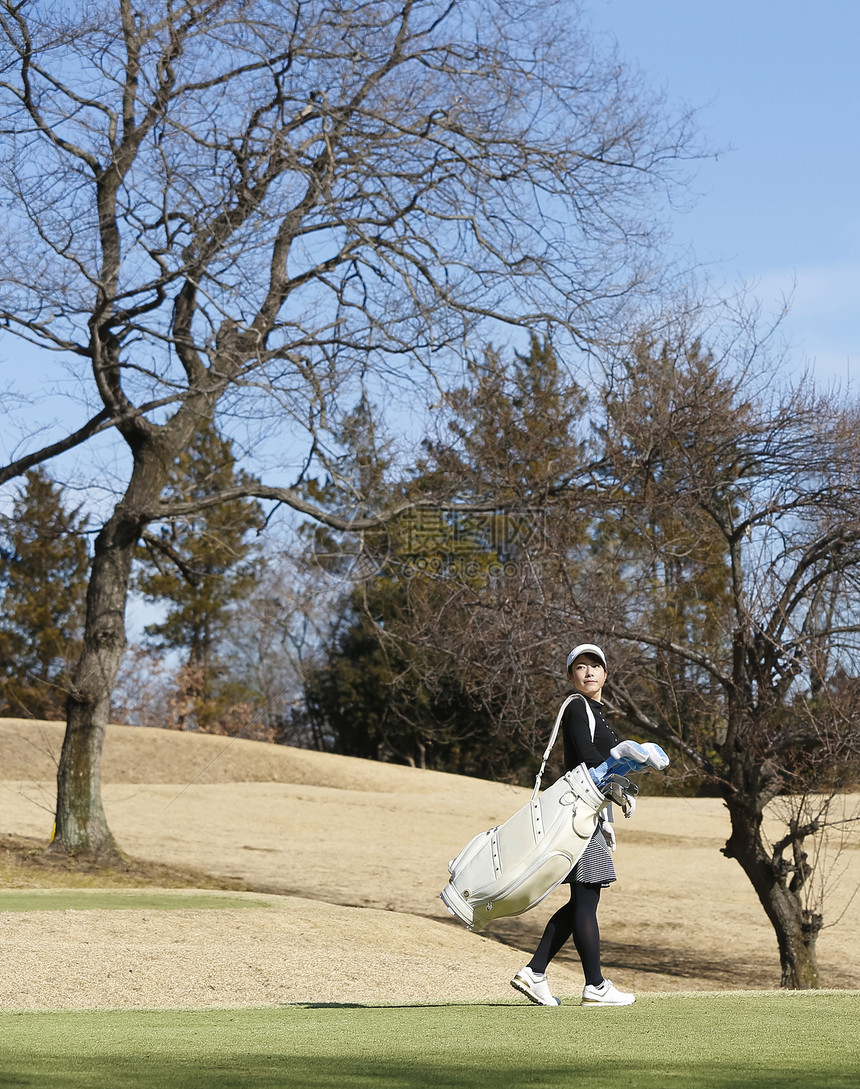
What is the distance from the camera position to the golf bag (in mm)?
5844

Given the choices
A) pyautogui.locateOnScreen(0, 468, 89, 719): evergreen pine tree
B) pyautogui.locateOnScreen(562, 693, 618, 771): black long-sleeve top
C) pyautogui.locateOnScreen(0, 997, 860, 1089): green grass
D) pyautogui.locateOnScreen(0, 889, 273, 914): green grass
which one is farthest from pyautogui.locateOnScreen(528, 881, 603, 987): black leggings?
pyautogui.locateOnScreen(0, 468, 89, 719): evergreen pine tree

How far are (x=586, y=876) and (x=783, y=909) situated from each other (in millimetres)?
6951

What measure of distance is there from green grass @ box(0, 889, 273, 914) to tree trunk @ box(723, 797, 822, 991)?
512 cm

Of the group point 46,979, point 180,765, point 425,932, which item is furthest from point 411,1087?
point 180,765

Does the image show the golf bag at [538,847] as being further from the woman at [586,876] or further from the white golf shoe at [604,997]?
the white golf shoe at [604,997]

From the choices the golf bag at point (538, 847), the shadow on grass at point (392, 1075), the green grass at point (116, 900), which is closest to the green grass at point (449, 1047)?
the shadow on grass at point (392, 1075)

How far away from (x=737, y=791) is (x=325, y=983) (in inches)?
171

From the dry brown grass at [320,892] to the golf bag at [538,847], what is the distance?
361cm

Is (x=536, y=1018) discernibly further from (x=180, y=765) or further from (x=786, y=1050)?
(x=180, y=765)

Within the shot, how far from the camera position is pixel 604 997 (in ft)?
20.7

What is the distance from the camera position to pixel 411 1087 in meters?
3.85

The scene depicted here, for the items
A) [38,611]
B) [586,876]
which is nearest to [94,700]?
[586,876]

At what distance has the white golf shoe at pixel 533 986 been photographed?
631cm

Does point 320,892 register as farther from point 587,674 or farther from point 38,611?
point 38,611
